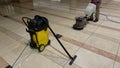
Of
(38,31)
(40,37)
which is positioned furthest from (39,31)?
(40,37)

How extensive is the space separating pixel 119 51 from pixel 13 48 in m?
1.82

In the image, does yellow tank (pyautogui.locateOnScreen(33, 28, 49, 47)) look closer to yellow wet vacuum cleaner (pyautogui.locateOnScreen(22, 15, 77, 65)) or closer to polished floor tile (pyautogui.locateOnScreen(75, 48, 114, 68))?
yellow wet vacuum cleaner (pyautogui.locateOnScreen(22, 15, 77, 65))

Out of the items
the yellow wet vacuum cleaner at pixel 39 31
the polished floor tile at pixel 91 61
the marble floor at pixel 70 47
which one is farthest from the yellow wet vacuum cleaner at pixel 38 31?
the polished floor tile at pixel 91 61

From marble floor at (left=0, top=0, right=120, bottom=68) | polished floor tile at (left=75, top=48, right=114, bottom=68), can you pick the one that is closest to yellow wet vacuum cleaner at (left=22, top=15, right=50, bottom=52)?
marble floor at (left=0, top=0, right=120, bottom=68)

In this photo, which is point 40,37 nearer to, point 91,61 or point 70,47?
point 70,47

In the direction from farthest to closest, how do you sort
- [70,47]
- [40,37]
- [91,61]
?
[70,47], [40,37], [91,61]

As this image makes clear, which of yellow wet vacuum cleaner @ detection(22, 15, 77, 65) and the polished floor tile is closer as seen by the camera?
the polished floor tile

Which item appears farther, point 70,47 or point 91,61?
point 70,47

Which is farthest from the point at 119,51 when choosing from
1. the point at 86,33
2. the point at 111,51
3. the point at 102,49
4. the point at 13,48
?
the point at 13,48

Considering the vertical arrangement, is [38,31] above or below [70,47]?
above

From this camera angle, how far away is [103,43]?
85.4 inches

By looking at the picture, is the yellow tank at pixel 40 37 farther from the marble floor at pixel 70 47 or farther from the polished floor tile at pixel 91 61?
the polished floor tile at pixel 91 61

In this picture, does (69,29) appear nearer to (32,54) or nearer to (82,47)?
(82,47)

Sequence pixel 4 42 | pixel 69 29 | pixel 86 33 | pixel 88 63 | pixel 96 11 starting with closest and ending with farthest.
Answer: pixel 88 63 < pixel 4 42 < pixel 86 33 < pixel 69 29 < pixel 96 11
